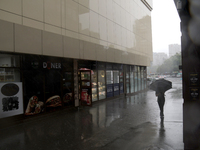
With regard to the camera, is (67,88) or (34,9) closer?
(34,9)

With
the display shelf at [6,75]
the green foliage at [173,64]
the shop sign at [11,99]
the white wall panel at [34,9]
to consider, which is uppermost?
the white wall panel at [34,9]

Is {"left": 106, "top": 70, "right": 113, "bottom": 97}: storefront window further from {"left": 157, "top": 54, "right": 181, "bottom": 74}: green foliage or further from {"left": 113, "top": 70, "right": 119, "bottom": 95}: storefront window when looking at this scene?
{"left": 157, "top": 54, "right": 181, "bottom": 74}: green foliage

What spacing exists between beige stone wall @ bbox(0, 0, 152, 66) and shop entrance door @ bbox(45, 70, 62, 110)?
127 centimetres

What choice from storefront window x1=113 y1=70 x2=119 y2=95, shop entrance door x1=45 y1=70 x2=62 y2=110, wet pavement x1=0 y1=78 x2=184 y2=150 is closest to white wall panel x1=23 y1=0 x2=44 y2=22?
shop entrance door x1=45 y1=70 x2=62 y2=110

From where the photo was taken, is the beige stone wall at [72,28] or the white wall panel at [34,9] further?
the white wall panel at [34,9]

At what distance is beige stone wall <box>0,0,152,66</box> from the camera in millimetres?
7406

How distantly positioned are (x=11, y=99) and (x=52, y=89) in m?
2.52

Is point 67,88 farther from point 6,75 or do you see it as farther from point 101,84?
point 101,84

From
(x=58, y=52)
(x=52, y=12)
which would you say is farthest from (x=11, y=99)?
(x=52, y=12)

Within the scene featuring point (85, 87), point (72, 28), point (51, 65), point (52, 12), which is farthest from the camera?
point (85, 87)

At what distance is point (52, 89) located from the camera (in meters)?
9.94

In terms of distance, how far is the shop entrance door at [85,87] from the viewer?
11.2 m

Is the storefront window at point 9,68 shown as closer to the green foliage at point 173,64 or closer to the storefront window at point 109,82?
the storefront window at point 109,82

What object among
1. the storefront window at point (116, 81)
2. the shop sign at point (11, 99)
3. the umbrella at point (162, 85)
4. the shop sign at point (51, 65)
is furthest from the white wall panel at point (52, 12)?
the storefront window at point (116, 81)
